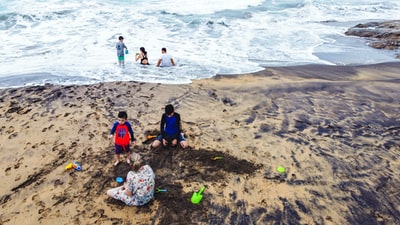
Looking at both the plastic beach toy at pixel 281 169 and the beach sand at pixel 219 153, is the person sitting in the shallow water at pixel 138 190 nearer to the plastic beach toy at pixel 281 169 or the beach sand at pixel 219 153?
the beach sand at pixel 219 153

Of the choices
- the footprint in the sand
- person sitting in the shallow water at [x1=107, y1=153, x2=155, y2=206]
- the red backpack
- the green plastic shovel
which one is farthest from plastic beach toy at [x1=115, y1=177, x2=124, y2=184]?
the footprint in the sand

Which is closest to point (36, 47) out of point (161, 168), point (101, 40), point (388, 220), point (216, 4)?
point (101, 40)

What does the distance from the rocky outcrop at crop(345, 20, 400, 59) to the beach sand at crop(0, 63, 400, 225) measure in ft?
19.7

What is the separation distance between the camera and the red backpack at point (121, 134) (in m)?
5.71

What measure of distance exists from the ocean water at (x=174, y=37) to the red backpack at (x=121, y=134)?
15.5ft

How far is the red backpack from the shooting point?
→ 18.7ft

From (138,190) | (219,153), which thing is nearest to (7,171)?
(138,190)

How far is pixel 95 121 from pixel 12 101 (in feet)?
9.43

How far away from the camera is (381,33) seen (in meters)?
16.3

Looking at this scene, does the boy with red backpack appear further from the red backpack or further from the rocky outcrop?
the rocky outcrop

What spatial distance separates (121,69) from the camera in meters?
11.4

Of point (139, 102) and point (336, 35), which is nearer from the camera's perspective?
point (139, 102)

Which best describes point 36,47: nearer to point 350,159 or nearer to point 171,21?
point 171,21

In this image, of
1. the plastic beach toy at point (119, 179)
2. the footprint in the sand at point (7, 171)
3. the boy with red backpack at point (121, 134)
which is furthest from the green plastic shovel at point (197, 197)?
the footprint in the sand at point (7, 171)
